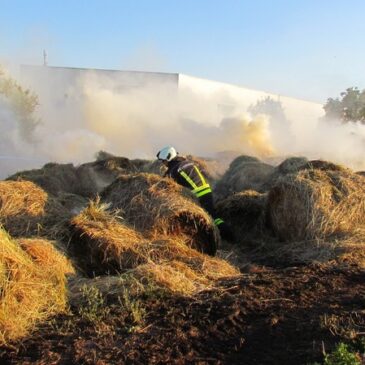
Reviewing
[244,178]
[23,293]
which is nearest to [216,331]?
[23,293]

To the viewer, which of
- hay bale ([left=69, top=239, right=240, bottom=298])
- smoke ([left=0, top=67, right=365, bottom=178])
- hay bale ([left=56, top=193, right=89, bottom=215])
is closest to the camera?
hay bale ([left=69, top=239, right=240, bottom=298])

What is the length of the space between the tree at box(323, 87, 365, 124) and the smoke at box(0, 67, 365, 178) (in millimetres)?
910

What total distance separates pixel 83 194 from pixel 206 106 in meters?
35.8

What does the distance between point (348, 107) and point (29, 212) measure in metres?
43.0

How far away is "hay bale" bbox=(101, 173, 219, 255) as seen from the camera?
26.7ft

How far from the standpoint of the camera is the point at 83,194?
1380cm

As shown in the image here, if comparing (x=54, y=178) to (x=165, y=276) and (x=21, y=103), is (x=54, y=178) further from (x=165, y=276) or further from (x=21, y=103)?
(x=21, y=103)

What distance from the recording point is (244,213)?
11.2 metres

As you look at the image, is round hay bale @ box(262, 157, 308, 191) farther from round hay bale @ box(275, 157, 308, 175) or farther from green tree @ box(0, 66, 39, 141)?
green tree @ box(0, 66, 39, 141)

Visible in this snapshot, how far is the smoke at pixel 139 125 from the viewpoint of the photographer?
123ft

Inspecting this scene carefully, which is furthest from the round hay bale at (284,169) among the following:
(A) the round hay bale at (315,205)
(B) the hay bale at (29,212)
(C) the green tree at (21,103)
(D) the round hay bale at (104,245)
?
(C) the green tree at (21,103)

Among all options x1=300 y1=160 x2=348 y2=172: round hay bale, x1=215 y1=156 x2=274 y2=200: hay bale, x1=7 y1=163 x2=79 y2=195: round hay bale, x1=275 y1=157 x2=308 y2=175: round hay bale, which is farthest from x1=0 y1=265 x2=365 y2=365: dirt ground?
x1=215 y1=156 x2=274 y2=200: hay bale

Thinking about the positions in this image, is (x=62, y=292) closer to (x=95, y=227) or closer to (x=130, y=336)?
(x=130, y=336)

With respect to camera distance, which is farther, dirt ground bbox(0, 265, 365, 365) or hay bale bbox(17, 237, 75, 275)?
hay bale bbox(17, 237, 75, 275)
